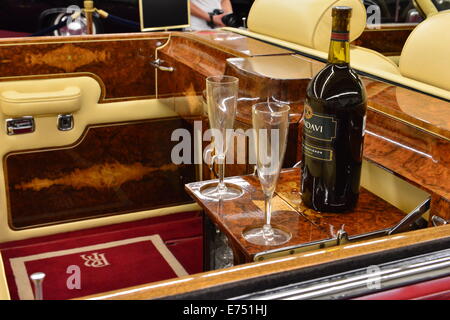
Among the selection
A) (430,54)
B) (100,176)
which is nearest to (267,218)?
(430,54)

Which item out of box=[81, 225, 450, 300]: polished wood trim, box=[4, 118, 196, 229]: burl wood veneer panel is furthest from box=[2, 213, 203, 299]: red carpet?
box=[81, 225, 450, 300]: polished wood trim

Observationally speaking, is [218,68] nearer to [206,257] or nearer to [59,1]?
→ [206,257]

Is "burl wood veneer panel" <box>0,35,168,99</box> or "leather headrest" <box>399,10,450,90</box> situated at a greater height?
"leather headrest" <box>399,10,450,90</box>

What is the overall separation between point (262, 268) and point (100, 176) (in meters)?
1.55

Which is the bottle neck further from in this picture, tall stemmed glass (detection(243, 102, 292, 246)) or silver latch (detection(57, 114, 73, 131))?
silver latch (detection(57, 114, 73, 131))

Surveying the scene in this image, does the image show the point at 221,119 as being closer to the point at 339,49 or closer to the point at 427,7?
the point at 339,49

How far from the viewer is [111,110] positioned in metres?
1.99

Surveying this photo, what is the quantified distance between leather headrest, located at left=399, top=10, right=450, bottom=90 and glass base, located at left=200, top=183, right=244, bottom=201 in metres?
0.47

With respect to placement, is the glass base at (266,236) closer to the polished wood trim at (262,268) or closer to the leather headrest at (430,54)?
the polished wood trim at (262,268)

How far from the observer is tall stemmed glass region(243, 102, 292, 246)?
0.81m

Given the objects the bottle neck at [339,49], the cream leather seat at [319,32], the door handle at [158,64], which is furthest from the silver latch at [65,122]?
the bottle neck at [339,49]

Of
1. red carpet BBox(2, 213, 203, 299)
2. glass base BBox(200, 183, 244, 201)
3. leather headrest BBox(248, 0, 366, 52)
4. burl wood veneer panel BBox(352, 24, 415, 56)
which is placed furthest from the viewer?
burl wood veneer panel BBox(352, 24, 415, 56)

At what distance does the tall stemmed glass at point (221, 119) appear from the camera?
39.1 inches

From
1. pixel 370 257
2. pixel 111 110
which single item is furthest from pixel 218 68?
pixel 370 257
